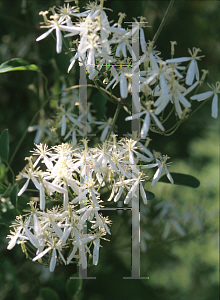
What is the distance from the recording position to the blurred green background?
57cm

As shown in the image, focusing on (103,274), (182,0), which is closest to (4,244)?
(103,274)

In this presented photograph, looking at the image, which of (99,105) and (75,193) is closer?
(75,193)

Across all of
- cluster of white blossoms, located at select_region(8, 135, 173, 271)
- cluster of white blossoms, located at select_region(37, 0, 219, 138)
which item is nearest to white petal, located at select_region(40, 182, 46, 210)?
cluster of white blossoms, located at select_region(8, 135, 173, 271)

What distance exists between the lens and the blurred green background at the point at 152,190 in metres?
0.57

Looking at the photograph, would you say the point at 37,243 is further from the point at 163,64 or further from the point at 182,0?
the point at 182,0

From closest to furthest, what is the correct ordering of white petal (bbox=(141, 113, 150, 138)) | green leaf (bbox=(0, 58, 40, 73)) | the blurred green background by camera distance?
white petal (bbox=(141, 113, 150, 138))
green leaf (bbox=(0, 58, 40, 73))
the blurred green background

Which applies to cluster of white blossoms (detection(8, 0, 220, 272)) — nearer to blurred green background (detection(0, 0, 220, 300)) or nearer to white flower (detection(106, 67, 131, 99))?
white flower (detection(106, 67, 131, 99))

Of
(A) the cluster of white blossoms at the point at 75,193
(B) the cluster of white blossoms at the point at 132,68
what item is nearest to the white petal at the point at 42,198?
(A) the cluster of white blossoms at the point at 75,193

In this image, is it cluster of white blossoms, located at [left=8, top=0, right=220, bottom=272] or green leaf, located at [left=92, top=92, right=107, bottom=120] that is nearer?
cluster of white blossoms, located at [left=8, top=0, right=220, bottom=272]

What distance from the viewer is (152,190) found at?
0.81 m

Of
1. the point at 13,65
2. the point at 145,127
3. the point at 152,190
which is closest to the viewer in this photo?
the point at 145,127

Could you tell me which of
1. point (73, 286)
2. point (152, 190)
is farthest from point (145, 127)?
point (152, 190)

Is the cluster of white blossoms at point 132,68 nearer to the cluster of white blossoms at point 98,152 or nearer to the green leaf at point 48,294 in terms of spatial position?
the cluster of white blossoms at point 98,152

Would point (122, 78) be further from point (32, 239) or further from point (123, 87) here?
point (32, 239)
